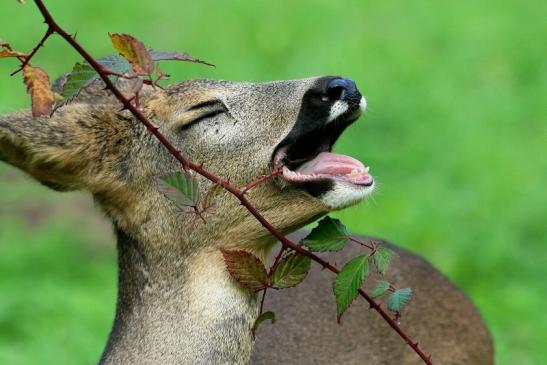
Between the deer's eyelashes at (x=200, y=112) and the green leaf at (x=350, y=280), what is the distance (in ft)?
2.64

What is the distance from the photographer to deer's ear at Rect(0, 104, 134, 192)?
16.2ft

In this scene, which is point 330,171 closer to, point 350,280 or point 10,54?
point 350,280

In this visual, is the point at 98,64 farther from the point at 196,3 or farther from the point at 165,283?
the point at 196,3

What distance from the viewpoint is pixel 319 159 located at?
4844 millimetres

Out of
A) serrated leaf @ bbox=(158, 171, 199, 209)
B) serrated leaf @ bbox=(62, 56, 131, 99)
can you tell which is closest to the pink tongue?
serrated leaf @ bbox=(158, 171, 199, 209)

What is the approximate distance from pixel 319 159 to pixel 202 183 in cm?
42

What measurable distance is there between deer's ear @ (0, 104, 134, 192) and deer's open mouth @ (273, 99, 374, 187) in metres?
0.60

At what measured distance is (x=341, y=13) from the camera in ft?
48.9

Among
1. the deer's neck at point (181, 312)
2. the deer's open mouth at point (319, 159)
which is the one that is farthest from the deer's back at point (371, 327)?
the deer's open mouth at point (319, 159)

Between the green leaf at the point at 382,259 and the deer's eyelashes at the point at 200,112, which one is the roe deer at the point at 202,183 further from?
the green leaf at the point at 382,259

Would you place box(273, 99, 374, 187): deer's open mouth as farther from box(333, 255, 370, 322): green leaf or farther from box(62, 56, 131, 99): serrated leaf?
box(62, 56, 131, 99): serrated leaf

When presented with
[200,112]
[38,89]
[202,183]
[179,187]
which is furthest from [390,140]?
[38,89]

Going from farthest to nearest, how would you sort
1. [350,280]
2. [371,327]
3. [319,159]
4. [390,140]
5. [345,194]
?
[390,140] < [371,327] < [319,159] < [345,194] < [350,280]

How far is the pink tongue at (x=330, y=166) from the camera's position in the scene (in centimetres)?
479
